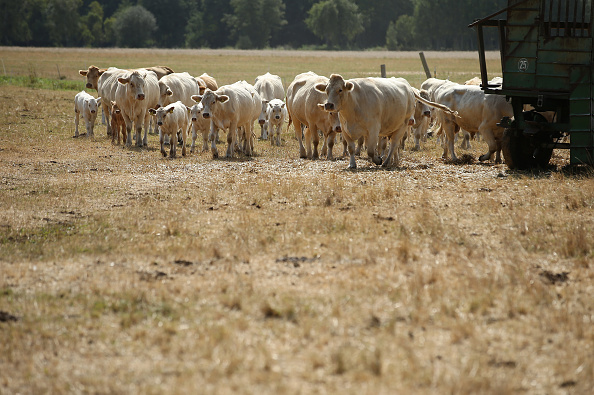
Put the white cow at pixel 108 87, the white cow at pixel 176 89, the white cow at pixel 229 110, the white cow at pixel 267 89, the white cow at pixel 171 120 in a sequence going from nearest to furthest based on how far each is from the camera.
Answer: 1. the white cow at pixel 229 110
2. the white cow at pixel 171 120
3. the white cow at pixel 108 87
4. the white cow at pixel 176 89
5. the white cow at pixel 267 89

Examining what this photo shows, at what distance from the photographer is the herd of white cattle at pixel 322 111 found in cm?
1506

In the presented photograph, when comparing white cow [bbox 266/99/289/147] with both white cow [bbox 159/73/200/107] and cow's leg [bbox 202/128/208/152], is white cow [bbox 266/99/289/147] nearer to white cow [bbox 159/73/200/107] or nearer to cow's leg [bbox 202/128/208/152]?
cow's leg [bbox 202/128/208/152]

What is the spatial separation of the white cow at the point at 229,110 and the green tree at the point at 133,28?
107717 mm

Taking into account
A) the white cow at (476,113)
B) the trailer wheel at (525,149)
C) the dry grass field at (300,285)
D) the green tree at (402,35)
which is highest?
the green tree at (402,35)

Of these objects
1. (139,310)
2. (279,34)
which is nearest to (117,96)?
(139,310)

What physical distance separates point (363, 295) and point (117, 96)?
50.1 ft

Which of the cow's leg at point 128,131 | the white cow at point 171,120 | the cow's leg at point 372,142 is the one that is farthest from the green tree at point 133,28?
the cow's leg at point 372,142

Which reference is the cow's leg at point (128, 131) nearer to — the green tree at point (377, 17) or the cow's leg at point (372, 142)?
the cow's leg at point (372, 142)

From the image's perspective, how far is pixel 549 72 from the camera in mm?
→ 13523

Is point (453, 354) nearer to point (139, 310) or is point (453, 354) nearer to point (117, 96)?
point (139, 310)

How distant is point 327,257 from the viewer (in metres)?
8.16

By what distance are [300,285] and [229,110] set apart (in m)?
10.8

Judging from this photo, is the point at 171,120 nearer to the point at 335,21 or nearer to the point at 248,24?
the point at 335,21

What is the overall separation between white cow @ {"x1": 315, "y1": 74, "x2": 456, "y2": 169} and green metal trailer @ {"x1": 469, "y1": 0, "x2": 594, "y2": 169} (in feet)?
7.39
